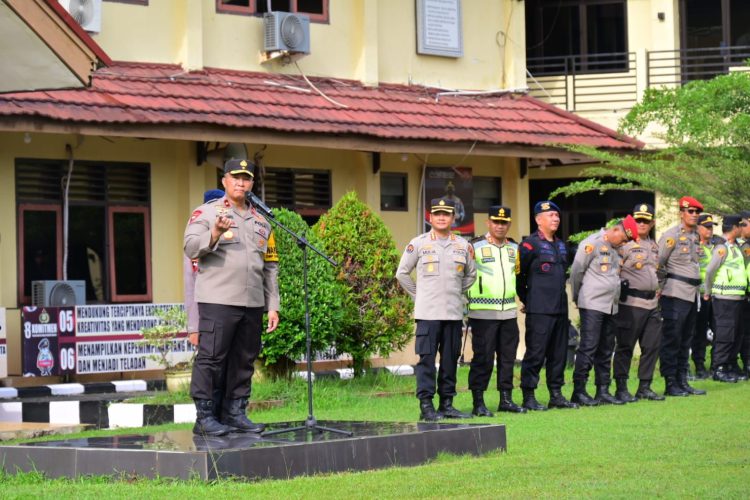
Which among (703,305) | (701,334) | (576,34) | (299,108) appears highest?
(576,34)

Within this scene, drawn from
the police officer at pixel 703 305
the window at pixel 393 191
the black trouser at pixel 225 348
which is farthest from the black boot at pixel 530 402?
the window at pixel 393 191

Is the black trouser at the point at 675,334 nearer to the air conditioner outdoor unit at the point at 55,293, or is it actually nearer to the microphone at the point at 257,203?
the microphone at the point at 257,203

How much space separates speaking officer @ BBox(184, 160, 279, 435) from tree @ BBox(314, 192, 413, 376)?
20.1 ft

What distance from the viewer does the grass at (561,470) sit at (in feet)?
26.9

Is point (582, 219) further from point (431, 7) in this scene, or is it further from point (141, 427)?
point (141, 427)

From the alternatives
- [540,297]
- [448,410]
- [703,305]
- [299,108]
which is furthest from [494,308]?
[299,108]

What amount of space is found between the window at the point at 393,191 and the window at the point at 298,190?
42.9 inches

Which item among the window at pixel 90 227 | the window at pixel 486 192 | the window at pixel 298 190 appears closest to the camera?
the window at pixel 90 227

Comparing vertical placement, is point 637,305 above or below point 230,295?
below

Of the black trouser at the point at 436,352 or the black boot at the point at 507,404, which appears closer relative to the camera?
the black trouser at the point at 436,352

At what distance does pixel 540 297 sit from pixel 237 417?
477 cm

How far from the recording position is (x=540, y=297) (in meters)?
13.9

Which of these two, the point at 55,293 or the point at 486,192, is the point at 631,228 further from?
the point at 486,192

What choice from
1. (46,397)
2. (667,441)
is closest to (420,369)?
(667,441)
